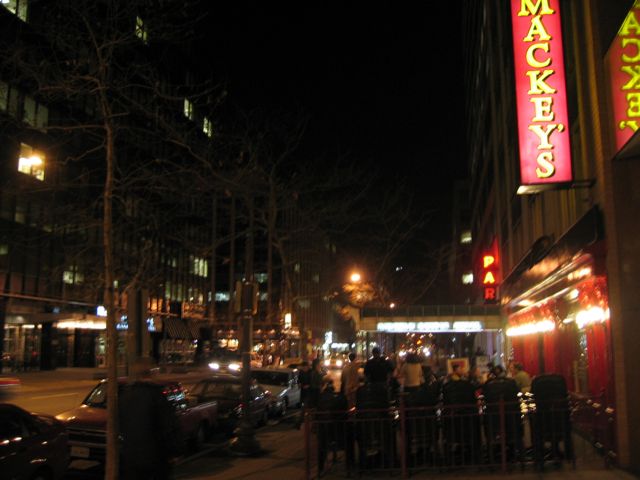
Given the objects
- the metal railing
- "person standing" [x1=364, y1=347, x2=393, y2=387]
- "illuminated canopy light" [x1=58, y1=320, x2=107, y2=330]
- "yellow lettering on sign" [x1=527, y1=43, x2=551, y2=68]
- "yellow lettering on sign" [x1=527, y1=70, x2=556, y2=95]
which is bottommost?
the metal railing

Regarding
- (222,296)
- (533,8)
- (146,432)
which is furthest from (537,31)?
(222,296)

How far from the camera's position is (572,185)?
11398 millimetres

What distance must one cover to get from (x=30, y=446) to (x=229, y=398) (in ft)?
27.0

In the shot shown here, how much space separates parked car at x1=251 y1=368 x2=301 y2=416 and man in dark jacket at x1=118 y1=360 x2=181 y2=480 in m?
14.7

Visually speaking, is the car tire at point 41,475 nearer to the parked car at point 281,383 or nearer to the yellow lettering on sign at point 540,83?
the yellow lettering on sign at point 540,83

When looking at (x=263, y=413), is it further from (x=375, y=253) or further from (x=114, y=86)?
(x=375, y=253)

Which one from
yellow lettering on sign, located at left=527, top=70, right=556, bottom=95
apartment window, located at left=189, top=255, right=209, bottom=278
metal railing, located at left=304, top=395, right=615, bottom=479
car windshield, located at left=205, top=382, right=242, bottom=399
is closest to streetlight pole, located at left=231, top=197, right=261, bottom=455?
car windshield, located at left=205, top=382, right=242, bottom=399

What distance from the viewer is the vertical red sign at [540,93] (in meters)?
12.0

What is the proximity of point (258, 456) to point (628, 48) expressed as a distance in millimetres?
9670

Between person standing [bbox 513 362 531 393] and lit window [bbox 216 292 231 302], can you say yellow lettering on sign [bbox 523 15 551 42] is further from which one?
lit window [bbox 216 292 231 302]

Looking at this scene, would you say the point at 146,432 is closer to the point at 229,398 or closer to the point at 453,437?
the point at 453,437

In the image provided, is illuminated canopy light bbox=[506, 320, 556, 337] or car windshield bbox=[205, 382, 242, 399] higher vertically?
illuminated canopy light bbox=[506, 320, 556, 337]

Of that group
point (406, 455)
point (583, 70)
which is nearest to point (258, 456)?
point (406, 455)

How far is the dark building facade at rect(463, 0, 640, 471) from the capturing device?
9602mm
